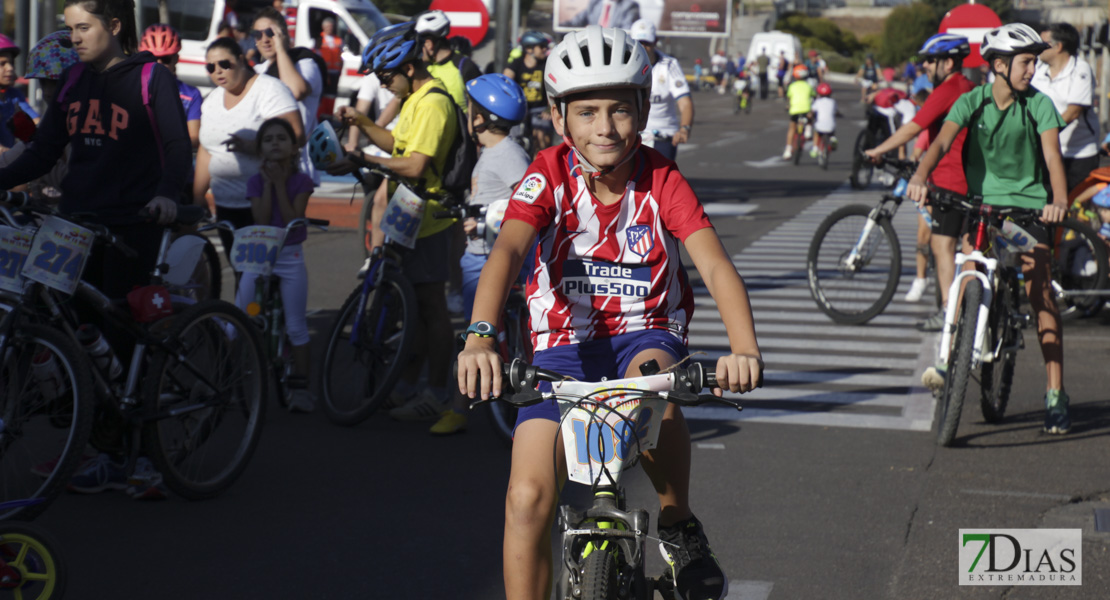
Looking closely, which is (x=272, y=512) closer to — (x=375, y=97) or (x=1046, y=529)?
(x=1046, y=529)

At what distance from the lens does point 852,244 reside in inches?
392

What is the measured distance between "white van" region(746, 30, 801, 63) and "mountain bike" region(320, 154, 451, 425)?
6146 cm

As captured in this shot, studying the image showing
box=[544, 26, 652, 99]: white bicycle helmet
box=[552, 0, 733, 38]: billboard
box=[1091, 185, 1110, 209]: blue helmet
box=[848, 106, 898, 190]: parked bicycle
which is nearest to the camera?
box=[544, 26, 652, 99]: white bicycle helmet

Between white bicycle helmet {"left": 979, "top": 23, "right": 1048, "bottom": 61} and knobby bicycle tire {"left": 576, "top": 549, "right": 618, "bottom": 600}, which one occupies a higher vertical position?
white bicycle helmet {"left": 979, "top": 23, "right": 1048, "bottom": 61}

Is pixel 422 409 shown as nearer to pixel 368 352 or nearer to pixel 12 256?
pixel 368 352

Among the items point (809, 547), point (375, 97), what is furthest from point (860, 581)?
point (375, 97)

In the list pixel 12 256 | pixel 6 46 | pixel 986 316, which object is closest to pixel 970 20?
pixel 986 316

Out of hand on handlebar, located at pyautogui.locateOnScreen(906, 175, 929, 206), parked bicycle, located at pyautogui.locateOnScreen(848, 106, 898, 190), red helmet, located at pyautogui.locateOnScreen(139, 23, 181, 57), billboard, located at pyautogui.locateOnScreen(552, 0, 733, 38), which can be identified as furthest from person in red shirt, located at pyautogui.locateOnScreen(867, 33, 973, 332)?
billboard, located at pyautogui.locateOnScreen(552, 0, 733, 38)

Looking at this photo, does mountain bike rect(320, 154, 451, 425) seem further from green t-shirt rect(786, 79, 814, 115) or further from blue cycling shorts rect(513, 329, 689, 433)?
green t-shirt rect(786, 79, 814, 115)

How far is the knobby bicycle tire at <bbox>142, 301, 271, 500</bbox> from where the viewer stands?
5320 mm

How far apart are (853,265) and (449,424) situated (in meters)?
4.31

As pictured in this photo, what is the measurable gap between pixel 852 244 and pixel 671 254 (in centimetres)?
654

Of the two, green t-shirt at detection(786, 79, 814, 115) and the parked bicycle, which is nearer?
the parked bicycle

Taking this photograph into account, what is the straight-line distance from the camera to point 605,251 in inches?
144
